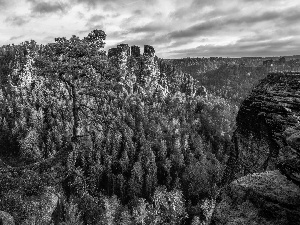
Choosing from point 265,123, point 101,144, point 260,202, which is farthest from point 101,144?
point 260,202

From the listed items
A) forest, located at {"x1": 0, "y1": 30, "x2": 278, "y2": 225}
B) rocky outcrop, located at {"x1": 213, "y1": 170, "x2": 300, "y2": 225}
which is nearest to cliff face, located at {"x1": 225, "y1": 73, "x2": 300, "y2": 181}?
forest, located at {"x1": 0, "y1": 30, "x2": 278, "y2": 225}

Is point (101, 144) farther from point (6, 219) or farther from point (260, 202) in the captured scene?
point (260, 202)

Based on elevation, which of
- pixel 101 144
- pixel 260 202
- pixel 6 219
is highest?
pixel 260 202

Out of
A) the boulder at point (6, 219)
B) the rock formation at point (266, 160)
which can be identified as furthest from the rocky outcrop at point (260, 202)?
the boulder at point (6, 219)

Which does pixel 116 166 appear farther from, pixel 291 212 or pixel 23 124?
pixel 291 212

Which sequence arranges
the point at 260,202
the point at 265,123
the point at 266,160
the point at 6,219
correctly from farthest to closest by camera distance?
1. the point at 266,160
2. the point at 265,123
3. the point at 6,219
4. the point at 260,202

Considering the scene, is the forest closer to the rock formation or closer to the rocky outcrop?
the rock formation
